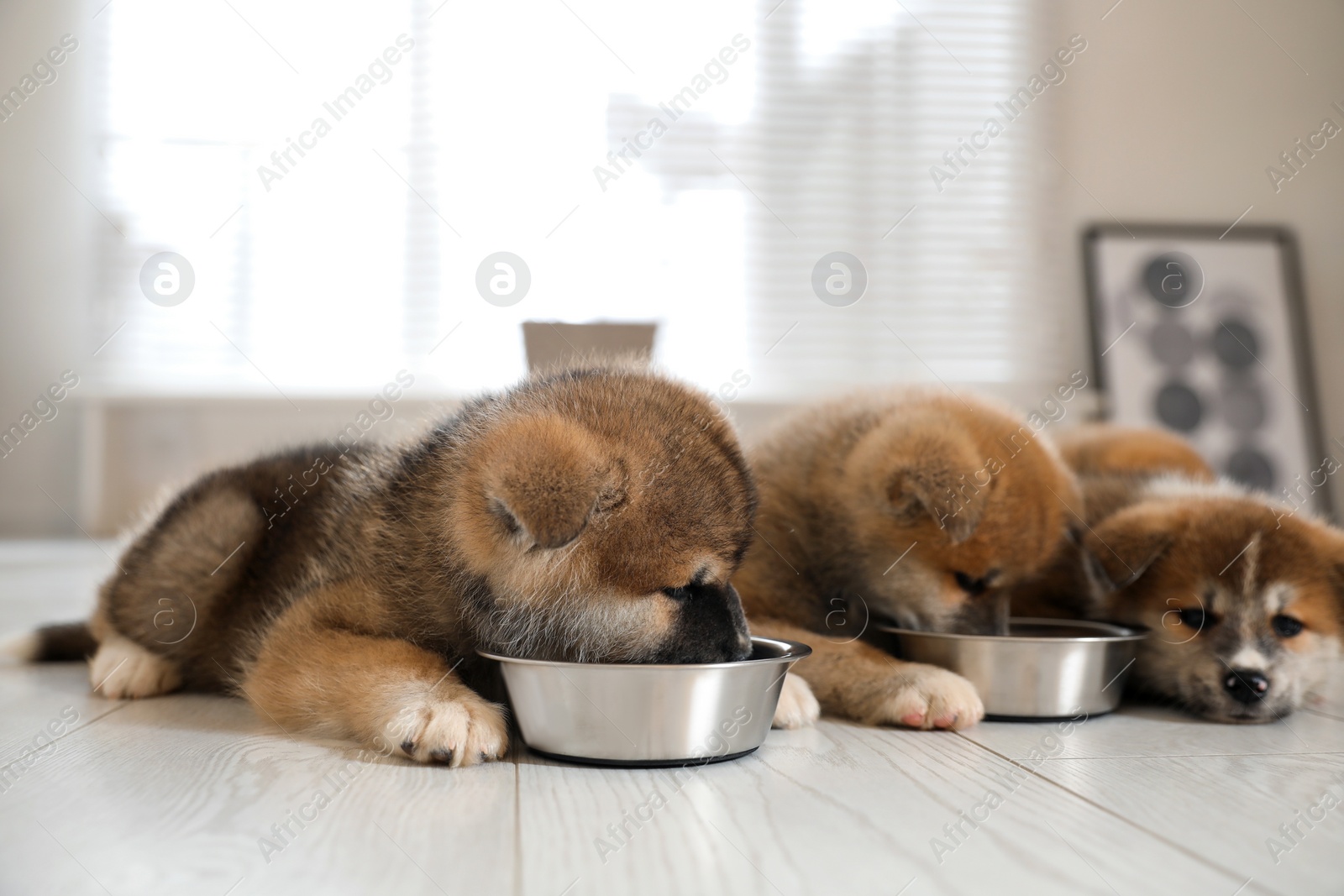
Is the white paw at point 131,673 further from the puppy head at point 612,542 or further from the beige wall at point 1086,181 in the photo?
the beige wall at point 1086,181

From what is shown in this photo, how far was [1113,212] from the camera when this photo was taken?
5113 millimetres

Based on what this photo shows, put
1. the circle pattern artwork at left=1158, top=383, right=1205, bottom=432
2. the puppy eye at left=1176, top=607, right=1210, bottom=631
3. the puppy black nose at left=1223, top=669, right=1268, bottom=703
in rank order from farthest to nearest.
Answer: the circle pattern artwork at left=1158, top=383, right=1205, bottom=432 < the puppy eye at left=1176, top=607, right=1210, bottom=631 < the puppy black nose at left=1223, top=669, right=1268, bottom=703

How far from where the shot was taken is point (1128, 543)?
194 centimetres

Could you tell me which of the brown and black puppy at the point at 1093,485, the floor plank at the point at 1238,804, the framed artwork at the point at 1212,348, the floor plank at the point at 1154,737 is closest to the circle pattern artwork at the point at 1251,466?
the framed artwork at the point at 1212,348

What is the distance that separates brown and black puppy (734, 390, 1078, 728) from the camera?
6.20ft

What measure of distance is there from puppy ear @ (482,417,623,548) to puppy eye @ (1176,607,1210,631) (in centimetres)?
122

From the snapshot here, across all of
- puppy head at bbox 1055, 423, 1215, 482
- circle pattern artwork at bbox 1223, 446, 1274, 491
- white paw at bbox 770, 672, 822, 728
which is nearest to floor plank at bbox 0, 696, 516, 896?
white paw at bbox 770, 672, 822, 728

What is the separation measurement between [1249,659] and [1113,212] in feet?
12.6

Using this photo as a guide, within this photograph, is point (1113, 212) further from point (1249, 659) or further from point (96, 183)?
point (96, 183)

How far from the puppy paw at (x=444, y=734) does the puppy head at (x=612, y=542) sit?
4.6 inches

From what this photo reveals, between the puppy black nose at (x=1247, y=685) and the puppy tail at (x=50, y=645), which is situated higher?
the puppy tail at (x=50, y=645)

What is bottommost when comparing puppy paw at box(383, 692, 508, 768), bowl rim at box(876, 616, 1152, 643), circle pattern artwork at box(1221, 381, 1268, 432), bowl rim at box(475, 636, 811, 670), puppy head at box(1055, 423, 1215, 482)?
puppy paw at box(383, 692, 508, 768)

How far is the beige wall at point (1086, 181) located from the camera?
4.59 metres

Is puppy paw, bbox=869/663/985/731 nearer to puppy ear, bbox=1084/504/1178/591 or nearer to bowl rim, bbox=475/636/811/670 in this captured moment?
→ bowl rim, bbox=475/636/811/670
